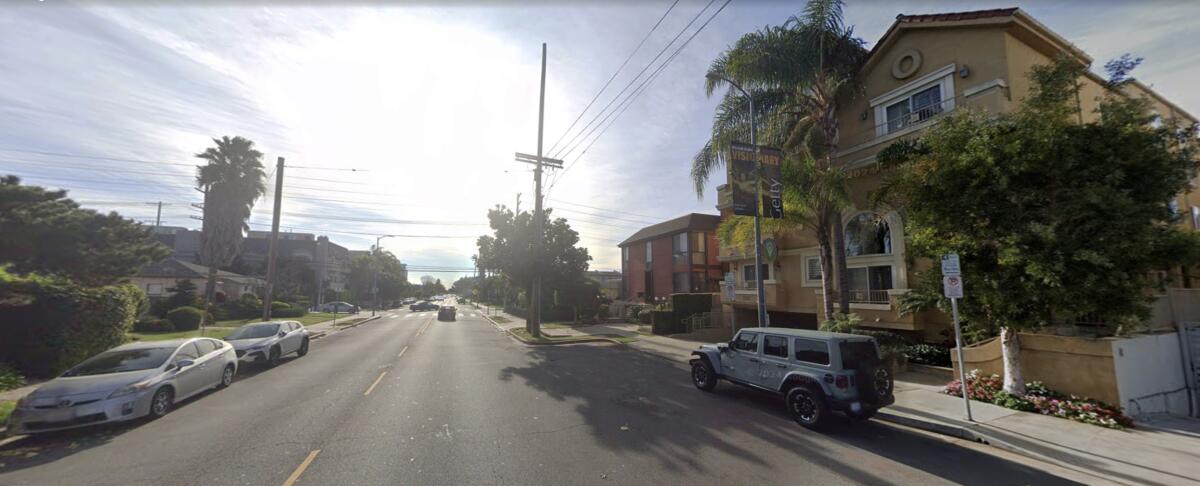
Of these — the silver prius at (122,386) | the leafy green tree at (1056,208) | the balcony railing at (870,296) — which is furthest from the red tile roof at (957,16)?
the silver prius at (122,386)

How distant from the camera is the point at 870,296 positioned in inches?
657

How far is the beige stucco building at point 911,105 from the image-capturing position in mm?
13570

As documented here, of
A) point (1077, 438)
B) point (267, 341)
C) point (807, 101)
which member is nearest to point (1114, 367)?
point (1077, 438)

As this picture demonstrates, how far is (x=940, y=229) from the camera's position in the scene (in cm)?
966

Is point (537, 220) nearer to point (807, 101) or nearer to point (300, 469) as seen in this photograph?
point (807, 101)

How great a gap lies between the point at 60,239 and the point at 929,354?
27.1 meters

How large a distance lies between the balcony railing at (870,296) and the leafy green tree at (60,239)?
25788 mm

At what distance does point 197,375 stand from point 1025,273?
1720 centimetres

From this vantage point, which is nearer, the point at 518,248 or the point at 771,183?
the point at 771,183

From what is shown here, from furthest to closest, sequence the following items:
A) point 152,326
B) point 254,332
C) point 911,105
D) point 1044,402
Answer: point 152,326, point 911,105, point 254,332, point 1044,402

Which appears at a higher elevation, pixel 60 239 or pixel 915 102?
pixel 915 102

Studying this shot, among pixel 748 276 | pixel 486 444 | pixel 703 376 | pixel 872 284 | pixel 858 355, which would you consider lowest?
pixel 486 444

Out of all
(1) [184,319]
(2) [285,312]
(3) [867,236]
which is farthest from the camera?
(2) [285,312]

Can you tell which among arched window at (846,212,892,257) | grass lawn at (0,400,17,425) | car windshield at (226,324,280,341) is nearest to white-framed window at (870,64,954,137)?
arched window at (846,212,892,257)
